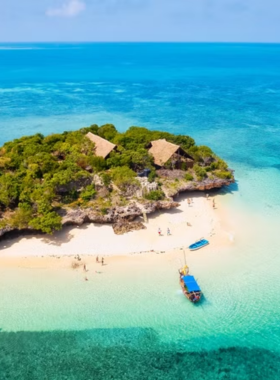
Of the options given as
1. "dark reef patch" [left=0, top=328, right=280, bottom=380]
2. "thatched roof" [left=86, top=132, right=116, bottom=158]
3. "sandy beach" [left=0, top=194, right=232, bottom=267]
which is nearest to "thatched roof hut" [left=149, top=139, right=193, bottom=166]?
"thatched roof" [left=86, top=132, right=116, bottom=158]

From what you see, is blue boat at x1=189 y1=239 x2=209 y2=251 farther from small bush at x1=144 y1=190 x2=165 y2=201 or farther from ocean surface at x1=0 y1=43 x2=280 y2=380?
small bush at x1=144 y1=190 x2=165 y2=201

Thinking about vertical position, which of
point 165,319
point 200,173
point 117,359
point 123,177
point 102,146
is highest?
point 102,146

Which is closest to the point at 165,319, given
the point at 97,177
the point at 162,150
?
the point at 97,177

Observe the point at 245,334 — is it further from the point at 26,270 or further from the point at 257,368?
the point at 26,270

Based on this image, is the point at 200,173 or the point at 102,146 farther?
the point at 102,146

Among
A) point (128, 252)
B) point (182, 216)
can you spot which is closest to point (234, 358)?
point (128, 252)

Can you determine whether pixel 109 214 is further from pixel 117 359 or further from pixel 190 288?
pixel 117 359

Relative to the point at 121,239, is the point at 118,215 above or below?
above

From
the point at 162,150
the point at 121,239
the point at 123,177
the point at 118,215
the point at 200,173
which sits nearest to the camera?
the point at 121,239
